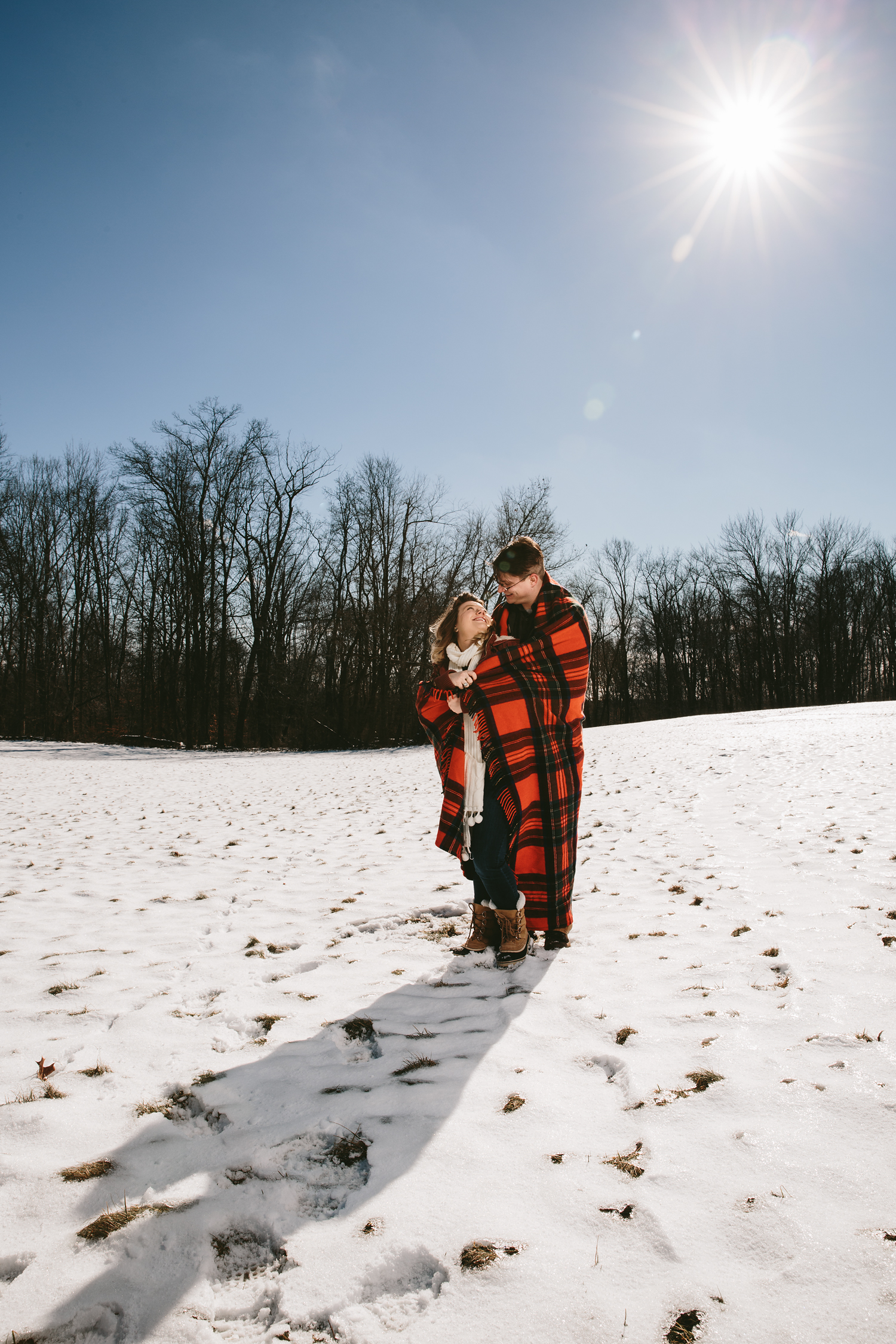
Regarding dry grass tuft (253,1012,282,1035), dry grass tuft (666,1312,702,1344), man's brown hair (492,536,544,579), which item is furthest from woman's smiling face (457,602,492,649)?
dry grass tuft (666,1312,702,1344)

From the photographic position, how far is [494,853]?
3285 mm

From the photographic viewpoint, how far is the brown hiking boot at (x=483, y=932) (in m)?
3.55

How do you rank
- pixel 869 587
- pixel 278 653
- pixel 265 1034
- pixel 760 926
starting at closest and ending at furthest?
pixel 265 1034
pixel 760 926
pixel 278 653
pixel 869 587

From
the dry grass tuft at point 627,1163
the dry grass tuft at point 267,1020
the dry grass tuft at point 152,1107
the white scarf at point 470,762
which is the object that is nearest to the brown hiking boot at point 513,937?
the white scarf at point 470,762

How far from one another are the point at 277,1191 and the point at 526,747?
2.07 meters

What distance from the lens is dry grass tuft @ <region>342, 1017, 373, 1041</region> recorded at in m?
2.59

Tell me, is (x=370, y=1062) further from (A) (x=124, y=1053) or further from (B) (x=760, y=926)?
(B) (x=760, y=926)

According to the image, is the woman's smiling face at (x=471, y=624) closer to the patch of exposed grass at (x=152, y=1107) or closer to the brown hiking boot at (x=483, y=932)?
the brown hiking boot at (x=483, y=932)

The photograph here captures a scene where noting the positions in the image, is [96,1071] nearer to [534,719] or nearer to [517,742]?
[517,742]

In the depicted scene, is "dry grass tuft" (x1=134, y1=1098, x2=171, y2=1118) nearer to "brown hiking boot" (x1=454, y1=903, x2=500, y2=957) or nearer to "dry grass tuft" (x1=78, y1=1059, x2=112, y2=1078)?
"dry grass tuft" (x1=78, y1=1059, x2=112, y2=1078)

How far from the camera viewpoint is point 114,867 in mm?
5859

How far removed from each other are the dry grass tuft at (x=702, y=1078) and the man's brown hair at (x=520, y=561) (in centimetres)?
220

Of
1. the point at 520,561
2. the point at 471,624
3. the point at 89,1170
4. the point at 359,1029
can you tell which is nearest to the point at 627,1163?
the point at 359,1029

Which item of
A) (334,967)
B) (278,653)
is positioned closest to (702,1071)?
(334,967)
